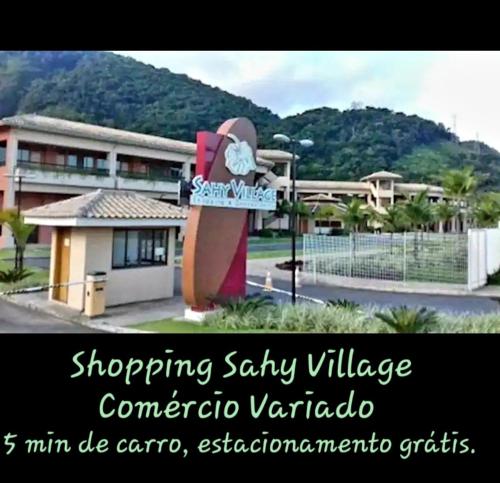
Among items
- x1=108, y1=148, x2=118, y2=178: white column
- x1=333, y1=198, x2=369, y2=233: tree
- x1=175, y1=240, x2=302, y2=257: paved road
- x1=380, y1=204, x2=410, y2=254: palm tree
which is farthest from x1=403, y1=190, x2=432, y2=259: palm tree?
x1=108, y1=148, x2=118, y2=178: white column

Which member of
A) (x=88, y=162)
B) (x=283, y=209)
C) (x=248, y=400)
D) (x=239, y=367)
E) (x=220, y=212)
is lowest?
(x=248, y=400)

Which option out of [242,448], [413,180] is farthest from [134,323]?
[413,180]

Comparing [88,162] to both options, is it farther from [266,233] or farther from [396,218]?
[396,218]

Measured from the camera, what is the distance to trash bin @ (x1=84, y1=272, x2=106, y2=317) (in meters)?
4.82

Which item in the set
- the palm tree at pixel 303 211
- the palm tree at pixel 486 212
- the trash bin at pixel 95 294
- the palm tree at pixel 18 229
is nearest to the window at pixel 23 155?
the palm tree at pixel 18 229

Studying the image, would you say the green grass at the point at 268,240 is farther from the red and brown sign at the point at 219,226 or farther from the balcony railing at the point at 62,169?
the balcony railing at the point at 62,169

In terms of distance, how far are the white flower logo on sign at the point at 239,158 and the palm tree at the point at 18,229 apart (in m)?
2.25

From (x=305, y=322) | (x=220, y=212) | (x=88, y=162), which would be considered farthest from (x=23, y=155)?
(x=305, y=322)

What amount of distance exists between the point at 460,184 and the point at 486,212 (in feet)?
5.20

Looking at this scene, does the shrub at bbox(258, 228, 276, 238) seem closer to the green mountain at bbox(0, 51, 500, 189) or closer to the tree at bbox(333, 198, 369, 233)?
the green mountain at bbox(0, 51, 500, 189)

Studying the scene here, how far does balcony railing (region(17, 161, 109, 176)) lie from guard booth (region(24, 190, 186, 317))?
392 mm

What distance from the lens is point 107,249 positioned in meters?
5.37
